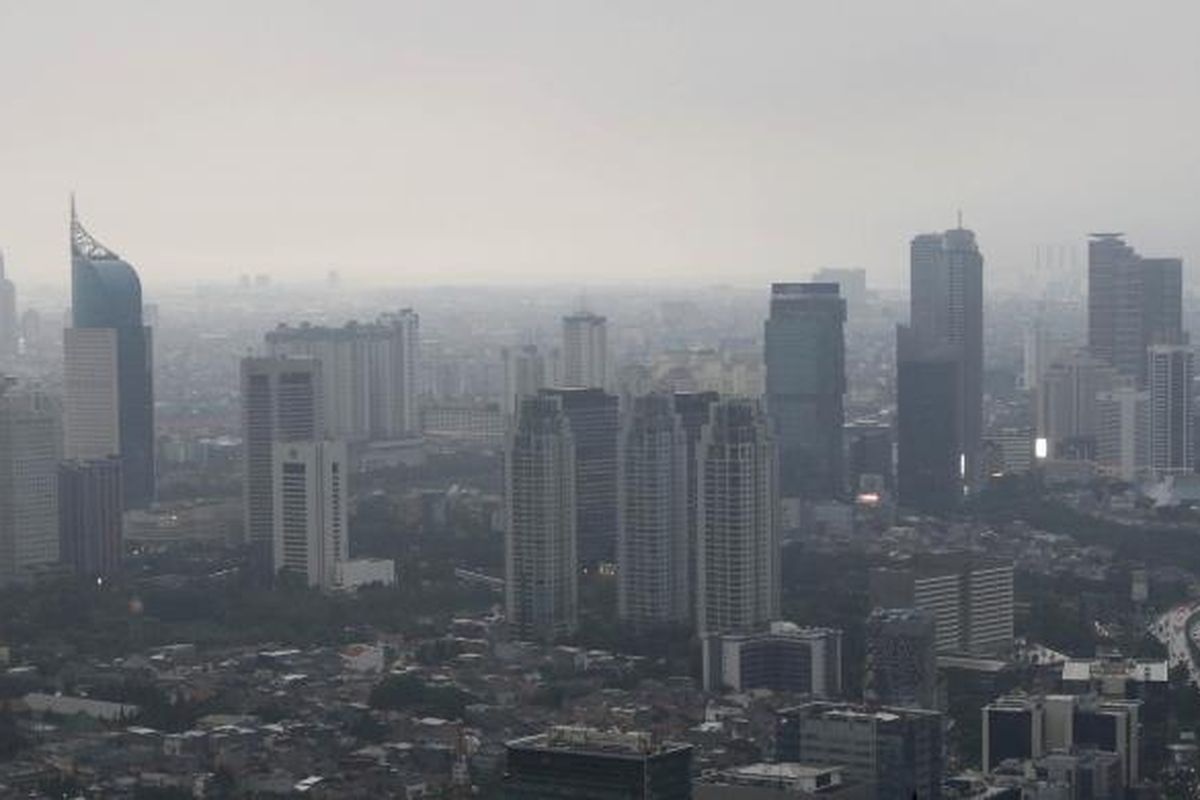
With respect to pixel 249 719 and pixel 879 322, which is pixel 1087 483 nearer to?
pixel 879 322

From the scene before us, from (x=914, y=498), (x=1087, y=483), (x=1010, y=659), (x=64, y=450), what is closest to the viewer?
(x=1010, y=659)

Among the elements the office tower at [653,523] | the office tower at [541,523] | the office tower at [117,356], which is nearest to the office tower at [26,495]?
the office tower at [117,356]

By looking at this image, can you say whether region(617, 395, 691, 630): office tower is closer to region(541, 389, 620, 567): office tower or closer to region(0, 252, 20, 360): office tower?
region(541, 389, 620, 567): office tower

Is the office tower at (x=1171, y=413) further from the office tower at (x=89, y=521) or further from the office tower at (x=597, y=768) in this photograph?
the office tower at (x=597, y=768)

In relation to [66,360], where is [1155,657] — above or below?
below

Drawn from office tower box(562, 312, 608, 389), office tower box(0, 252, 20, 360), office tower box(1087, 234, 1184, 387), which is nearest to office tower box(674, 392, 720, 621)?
office tower box(562, 312, 608, 389)

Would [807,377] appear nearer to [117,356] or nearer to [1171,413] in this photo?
[1171,413]

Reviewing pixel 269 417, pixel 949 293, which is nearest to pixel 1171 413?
pixel 949 293

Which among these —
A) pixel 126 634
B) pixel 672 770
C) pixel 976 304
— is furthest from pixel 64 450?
pixel 672 770
